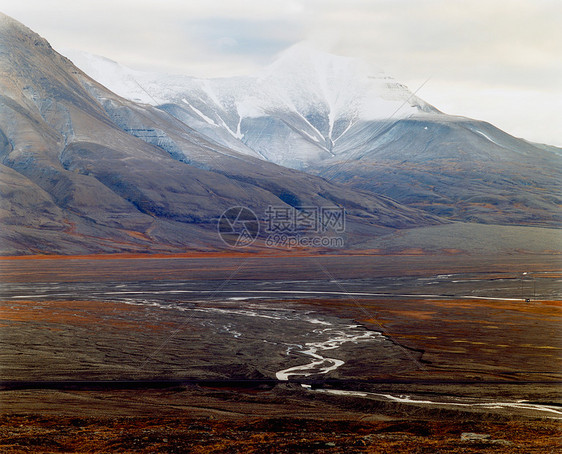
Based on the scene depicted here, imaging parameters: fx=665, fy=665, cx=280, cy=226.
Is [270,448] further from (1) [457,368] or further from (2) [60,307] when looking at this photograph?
(2) [60,307]

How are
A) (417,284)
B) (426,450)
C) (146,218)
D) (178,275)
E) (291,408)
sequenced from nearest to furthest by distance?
(426,450), (291,408), (417,284), (178,275), (146,218)

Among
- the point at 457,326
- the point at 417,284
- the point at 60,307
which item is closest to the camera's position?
the point at 457,326

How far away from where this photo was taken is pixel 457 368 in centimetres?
2827

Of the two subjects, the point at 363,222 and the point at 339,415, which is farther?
the point at 363,222

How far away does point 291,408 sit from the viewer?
21859 mm

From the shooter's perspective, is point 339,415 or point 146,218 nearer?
point 339,415

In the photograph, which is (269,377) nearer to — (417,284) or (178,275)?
(417,284)

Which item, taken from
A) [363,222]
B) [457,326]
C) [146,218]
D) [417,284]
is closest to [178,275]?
[417,284]

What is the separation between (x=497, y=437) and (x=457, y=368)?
10.0 m

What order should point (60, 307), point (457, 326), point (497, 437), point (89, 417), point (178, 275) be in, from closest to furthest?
→ 1. point (497, 437)
2. point (89, 417)
3. point (457, 326)
4. point (60, 307)
5. point (178, 275)

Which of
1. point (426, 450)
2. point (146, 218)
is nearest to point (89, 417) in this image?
point (426, 450)

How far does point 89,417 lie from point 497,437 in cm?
1188

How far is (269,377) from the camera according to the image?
27.0 m

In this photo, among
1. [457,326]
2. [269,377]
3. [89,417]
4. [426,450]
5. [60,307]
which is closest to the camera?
[426,450]
